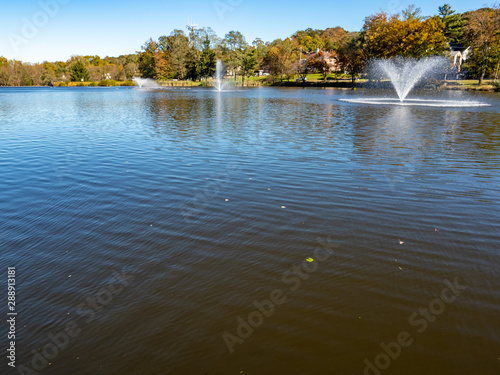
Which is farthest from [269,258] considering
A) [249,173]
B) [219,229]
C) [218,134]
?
[218,134]

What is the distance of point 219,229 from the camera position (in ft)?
24.5

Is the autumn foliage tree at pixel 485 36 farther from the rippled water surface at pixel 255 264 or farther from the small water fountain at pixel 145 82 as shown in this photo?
the small water fountain at pixel 145 82

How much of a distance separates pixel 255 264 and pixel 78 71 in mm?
157945

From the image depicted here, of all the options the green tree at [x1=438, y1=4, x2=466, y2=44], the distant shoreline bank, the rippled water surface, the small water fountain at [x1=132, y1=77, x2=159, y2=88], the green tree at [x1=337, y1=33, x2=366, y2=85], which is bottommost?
the rippled water surface

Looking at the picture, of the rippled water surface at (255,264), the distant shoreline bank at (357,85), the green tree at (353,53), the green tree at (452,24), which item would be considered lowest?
the rippled water surface at (255,264)

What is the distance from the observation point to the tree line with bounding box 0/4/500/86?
233 ft

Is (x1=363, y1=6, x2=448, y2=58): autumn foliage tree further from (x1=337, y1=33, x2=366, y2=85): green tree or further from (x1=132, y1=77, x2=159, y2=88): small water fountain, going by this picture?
(x1=132, y1=77, x2=159, y2=88): small water fountain

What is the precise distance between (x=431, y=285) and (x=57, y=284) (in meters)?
6.46

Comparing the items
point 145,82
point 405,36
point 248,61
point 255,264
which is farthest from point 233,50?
point 255,264

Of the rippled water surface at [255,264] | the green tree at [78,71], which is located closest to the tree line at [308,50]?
the green tree at [78,71]

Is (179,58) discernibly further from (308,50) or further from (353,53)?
(308,50)

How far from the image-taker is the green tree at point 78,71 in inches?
5330

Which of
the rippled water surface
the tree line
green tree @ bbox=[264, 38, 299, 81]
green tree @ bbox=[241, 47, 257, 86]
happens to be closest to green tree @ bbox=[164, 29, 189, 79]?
the tree line

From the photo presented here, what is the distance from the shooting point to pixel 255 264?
19.9 feet
